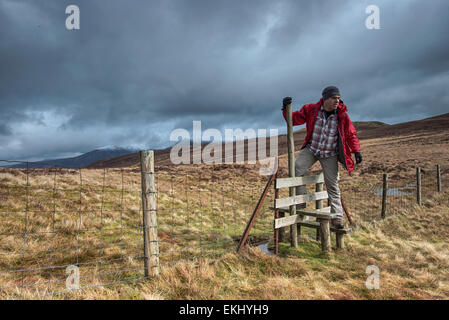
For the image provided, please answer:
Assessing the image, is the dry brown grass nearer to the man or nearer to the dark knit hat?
the man

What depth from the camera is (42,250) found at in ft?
16.5

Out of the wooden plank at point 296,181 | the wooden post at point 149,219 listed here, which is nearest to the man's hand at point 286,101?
the wooden plank at point 296,181

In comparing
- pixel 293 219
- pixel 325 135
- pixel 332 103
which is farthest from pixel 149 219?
pixel 332 103

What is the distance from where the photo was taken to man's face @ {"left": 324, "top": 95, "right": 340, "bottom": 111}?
4.65m

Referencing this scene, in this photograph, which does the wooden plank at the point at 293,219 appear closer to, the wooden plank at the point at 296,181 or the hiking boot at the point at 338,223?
the hiking boot at the point at 338,223

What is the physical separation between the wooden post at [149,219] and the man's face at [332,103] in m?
3.40

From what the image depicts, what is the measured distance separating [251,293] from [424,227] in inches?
259

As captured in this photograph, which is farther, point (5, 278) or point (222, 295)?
point (5, 278)

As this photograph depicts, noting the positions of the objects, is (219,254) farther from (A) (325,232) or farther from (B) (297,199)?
(A) (325,232)

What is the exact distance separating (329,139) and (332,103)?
69cm

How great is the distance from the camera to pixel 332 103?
15.4ft

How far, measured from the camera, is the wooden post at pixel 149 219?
3.79 metres
